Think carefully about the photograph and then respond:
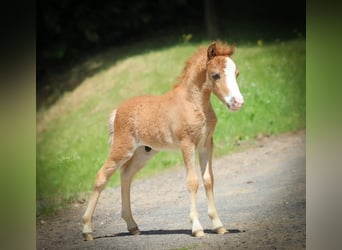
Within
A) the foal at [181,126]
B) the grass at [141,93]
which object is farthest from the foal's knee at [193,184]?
the grass at [141,93]

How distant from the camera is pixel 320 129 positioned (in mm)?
3756

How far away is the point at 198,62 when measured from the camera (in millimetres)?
3824

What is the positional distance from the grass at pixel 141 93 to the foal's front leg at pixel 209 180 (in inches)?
2.8

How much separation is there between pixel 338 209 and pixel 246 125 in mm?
635

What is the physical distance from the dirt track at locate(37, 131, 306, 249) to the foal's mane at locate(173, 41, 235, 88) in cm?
46

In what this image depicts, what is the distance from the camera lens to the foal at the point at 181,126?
377cm

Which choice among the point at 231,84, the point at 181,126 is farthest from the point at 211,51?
the point at 181,126

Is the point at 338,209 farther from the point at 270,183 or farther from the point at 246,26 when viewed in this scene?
the point at 246,26

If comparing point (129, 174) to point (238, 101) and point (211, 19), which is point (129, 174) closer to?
point (238, 101)

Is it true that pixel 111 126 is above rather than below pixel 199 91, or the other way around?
below

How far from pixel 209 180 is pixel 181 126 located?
0.31 meters

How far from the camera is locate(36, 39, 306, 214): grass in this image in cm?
382

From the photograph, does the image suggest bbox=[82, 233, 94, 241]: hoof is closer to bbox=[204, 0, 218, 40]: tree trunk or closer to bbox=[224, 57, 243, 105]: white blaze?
bbox=[224, 57, 243, 105]: white blaze

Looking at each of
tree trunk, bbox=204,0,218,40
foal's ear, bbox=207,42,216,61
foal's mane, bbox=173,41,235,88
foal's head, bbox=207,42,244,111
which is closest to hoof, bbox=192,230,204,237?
foal's head, bbox=207,42,244,111
